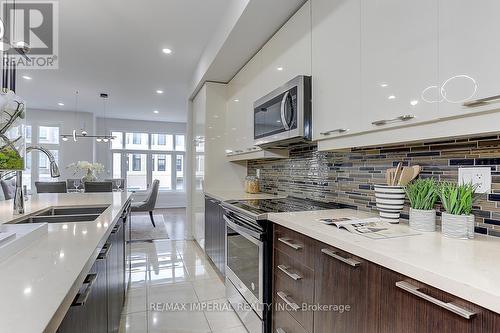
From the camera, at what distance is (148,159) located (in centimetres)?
856

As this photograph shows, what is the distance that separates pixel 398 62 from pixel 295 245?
3.16 feet

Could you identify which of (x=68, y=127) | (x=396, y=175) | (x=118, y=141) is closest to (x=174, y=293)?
(x=396, y=175)

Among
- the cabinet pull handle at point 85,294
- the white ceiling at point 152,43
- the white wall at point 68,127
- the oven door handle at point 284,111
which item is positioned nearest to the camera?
the cabinet pull handle at point 85,294

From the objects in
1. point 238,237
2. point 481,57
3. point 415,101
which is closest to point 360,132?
point 415,101

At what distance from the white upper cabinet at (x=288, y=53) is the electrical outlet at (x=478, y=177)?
1078 mm

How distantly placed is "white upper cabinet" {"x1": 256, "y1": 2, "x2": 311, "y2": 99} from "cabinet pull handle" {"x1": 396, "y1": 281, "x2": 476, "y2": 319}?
1.45 m

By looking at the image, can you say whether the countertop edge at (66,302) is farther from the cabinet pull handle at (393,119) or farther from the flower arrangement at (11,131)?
the cabinet pull handle at (393,119)

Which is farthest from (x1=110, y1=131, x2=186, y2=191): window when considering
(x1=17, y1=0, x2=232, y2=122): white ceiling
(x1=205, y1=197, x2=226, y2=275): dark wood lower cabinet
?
(x1=205, y1=197, x2=226, y2=275): dark wood lower cabinet

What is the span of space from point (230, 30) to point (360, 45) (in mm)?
1309

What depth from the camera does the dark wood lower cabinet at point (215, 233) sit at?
2.71 m

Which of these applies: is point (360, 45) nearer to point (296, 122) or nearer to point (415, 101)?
point (415, 101)

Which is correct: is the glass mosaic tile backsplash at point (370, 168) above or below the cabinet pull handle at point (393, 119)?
below

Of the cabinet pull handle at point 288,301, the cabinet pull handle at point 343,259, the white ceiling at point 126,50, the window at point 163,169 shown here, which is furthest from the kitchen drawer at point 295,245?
the window at point 163,169

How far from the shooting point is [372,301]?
0.94m
